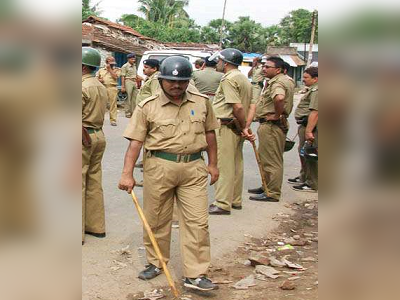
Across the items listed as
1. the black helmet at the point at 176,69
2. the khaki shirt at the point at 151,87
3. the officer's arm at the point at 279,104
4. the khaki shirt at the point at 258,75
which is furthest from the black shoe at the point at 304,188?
the khaki shirt at the point at 258,75

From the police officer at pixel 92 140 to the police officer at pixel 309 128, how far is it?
2.90m

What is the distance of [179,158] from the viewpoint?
420 cm

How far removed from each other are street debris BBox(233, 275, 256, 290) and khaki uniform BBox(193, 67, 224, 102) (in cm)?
396

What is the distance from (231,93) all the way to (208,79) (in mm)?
1988

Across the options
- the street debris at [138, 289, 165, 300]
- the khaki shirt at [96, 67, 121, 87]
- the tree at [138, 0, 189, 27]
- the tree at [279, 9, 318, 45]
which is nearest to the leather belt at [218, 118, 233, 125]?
the street debris at [138, 289, 165, 300]

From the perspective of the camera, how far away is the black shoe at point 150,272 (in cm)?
446

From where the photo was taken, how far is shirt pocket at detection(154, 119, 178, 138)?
13.6 ft

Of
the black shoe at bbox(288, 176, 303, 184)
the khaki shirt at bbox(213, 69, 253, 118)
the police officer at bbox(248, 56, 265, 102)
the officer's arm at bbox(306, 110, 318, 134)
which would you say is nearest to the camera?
the khaki shirt at bbox(213, 69, 253, 118)

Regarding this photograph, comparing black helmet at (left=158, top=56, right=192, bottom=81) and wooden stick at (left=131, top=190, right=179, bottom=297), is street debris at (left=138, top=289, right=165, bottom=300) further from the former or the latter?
black helmet at (left=158, top=56, right=192, bottom=81)

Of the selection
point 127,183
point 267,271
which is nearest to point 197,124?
point 127,183

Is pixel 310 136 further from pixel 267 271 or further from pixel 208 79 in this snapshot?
pixel 267 271

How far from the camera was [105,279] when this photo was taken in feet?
14.7

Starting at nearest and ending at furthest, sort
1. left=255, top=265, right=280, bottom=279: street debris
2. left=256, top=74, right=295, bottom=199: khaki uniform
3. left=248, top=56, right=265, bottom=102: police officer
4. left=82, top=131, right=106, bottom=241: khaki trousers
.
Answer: left=255, top=265, right=280, bottom=279: street debris
left=82, top=131, right=106, bottom=241: khaki trousers
left=256, top=74, right=295, bottom=199: khaki uniform
left=248, top=56, right=265, bottom=102: police officer
